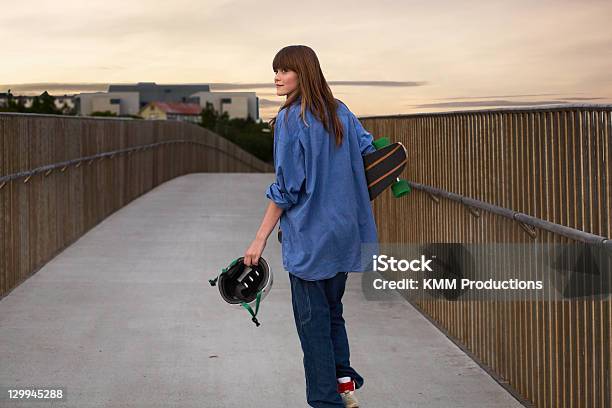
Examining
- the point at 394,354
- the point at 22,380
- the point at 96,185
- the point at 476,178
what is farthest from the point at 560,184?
the point at 96,185

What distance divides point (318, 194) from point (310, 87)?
0.49 metres

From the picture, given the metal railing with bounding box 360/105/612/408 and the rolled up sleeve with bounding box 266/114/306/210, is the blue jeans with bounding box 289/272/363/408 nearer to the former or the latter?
the rolled up sleeve with bounding box 266/114/306/210

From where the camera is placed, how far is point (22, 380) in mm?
6949

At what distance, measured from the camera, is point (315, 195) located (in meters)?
5.38

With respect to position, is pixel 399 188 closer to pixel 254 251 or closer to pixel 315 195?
pixel 315 195

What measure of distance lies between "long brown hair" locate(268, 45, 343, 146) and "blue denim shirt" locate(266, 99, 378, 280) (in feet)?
0.12

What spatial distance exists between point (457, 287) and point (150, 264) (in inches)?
181

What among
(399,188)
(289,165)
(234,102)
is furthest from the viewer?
(234,102)

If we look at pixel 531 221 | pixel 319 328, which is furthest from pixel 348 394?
pixel 531 221

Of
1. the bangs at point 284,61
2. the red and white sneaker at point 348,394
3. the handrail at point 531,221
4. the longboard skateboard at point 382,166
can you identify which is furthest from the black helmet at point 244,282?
the handrail at point 531,221

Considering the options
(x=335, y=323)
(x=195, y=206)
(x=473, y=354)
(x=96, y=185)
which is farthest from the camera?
(x=195, y=206)

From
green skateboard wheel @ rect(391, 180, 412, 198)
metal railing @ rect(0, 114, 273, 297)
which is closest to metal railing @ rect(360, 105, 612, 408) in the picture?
green skateboard wheel @ rect(391, 180, 412, 198)

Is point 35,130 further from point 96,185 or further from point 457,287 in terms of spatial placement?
point 457,287

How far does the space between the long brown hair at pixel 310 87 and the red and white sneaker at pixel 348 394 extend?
1.21 metres
